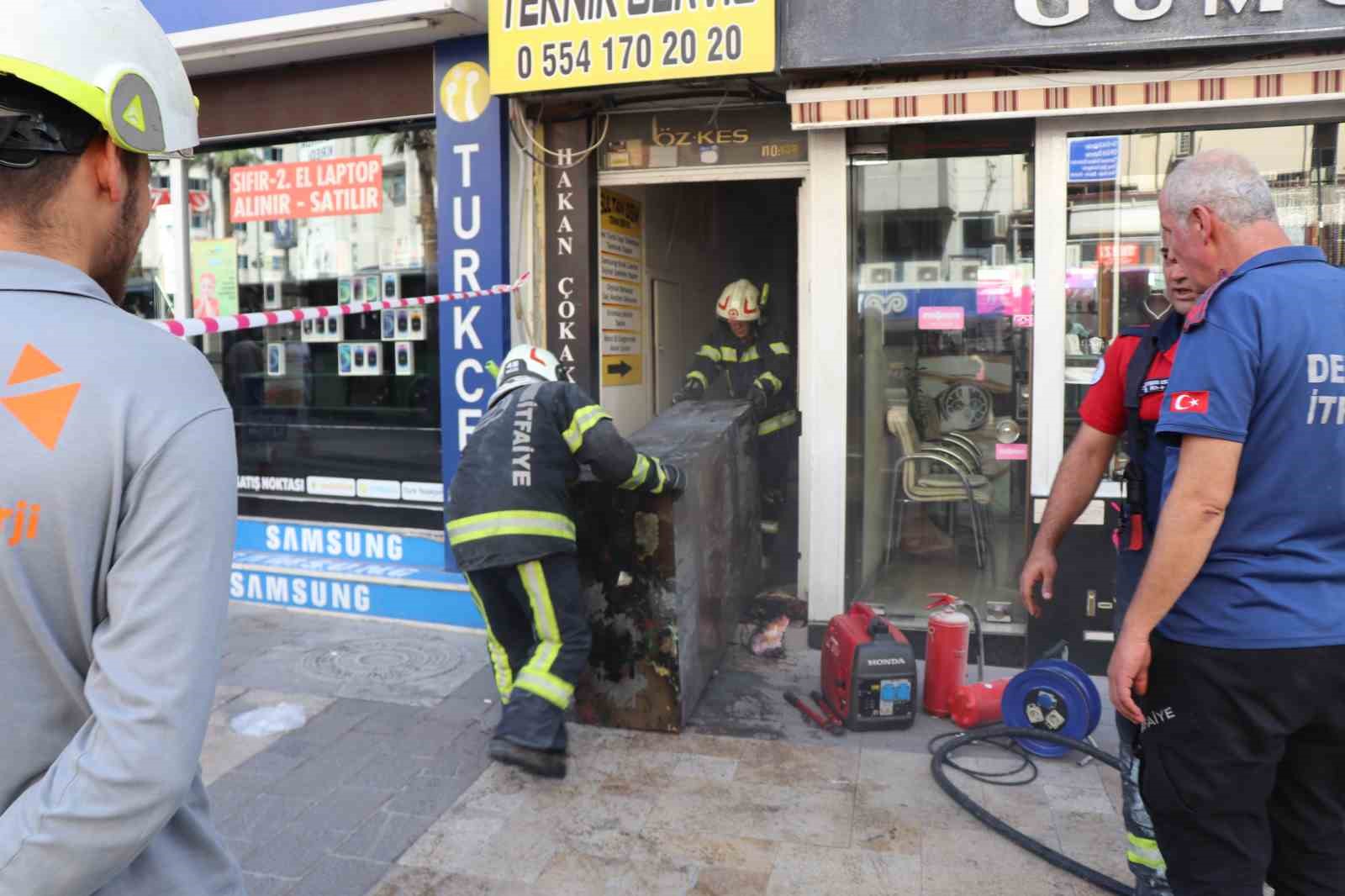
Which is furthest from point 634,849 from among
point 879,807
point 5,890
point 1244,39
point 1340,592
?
point 1244,39

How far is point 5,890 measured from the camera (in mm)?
1059

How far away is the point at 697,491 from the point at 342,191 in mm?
3930

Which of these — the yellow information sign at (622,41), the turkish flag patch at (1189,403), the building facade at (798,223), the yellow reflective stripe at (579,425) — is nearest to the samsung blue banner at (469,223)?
the building facade at (798,223)

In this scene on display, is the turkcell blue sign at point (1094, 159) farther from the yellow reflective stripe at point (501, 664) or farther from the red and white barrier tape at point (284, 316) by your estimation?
the yellow reflective stripe at point (501, 664)

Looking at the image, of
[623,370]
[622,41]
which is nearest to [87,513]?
[622,41]

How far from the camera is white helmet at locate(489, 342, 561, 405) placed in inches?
181

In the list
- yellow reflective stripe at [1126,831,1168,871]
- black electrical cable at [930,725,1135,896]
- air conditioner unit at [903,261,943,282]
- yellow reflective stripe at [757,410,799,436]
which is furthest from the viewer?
yellow reflective stripe at [757,410,799,436]

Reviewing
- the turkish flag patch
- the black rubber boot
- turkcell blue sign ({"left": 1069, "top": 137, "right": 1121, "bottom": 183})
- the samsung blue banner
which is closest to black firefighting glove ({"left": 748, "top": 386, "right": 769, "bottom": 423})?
the samsung blue banner

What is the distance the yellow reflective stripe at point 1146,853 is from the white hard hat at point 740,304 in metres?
4.77

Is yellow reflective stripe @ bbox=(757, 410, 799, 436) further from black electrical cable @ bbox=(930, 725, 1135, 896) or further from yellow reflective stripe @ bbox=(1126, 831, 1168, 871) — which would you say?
yellow reflective stripe @ bbox=(1126, 831, 1168, 871)

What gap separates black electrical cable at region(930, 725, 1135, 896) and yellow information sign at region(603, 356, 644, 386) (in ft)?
10.8

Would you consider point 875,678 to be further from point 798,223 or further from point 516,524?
point 798,223

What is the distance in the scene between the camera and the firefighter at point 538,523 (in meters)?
4.33

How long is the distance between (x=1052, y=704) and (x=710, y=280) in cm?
557
